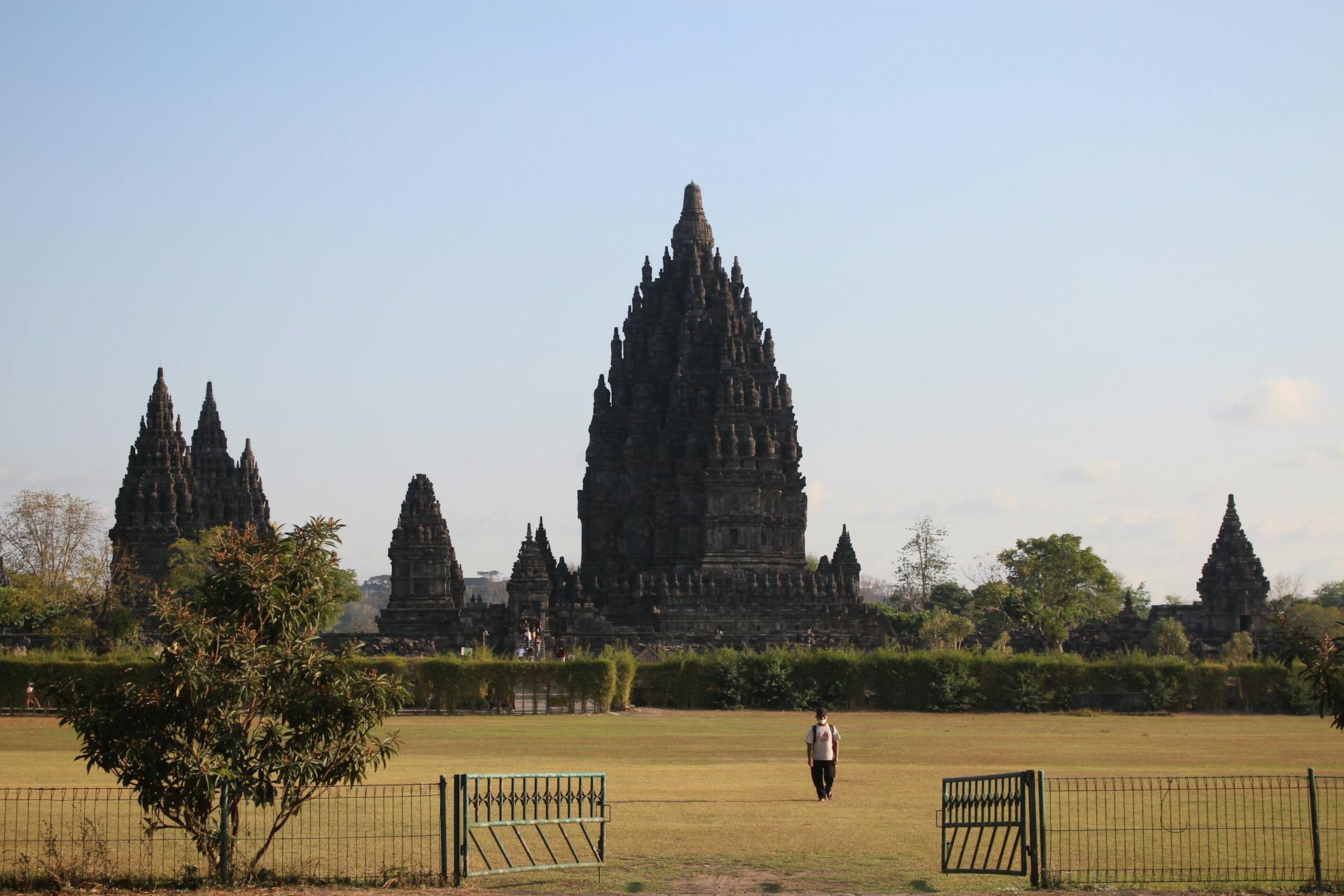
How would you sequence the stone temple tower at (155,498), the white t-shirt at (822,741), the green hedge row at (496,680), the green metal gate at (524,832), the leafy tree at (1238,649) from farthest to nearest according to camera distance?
the stone temple tower at (155,498) → the leafy tree at (1238,649) → the green hedge row at (496,680) → the white t-shirt at (822,741) → the green metal gate at (524,832)

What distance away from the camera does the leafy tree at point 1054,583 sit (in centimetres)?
11512

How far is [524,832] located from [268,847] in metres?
4.03

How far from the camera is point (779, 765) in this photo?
36469 millimetres

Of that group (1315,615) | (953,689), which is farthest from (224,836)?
(1315,615)

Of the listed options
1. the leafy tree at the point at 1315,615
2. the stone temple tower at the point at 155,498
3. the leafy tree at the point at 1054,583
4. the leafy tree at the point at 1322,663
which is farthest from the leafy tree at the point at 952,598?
the leafy tree at the point at 1322,663

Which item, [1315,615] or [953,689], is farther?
[1315,615]

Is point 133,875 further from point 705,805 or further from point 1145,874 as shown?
point 1145,874

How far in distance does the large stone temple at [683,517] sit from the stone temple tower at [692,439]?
0.28 ft

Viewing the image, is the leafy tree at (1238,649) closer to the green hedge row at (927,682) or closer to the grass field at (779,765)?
the green hedge row at (927,682)

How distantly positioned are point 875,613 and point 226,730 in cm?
6829

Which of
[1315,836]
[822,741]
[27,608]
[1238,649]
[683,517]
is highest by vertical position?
[683,517]

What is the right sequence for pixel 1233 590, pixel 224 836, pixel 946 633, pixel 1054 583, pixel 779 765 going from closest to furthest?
pixel 224 836, pixel 779 765, pixel 946 633, pixel 1233 590, pixel 1054 583

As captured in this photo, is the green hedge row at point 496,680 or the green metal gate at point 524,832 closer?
the green metal gate at point 524,832

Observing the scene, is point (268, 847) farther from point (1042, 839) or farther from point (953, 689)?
point (953, 689)
